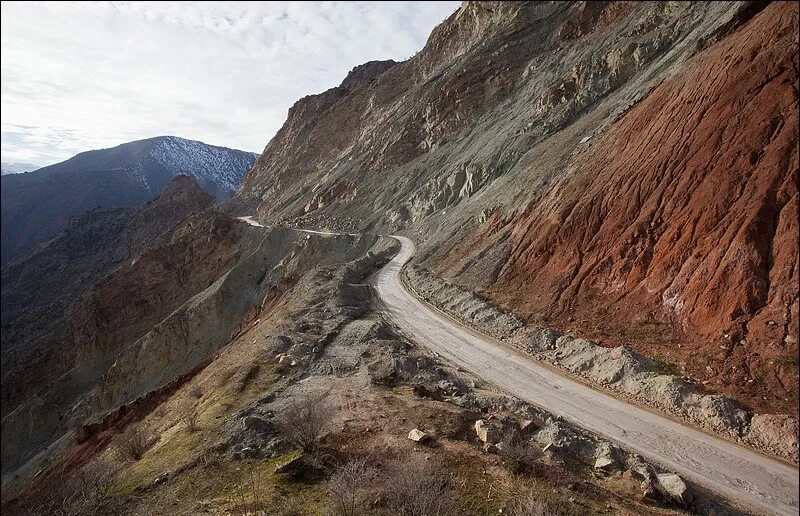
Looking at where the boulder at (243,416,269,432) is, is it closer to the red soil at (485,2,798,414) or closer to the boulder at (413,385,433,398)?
the boulder at (413,385,433,398)

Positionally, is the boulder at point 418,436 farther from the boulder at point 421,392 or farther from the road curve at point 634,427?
the road curve at point 634,427

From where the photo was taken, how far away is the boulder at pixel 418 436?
1270cm

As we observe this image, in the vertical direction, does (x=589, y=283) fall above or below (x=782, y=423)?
above

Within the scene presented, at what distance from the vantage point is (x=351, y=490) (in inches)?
388

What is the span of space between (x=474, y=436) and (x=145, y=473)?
945cm

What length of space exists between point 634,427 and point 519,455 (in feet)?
18.3

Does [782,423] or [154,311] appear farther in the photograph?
[154,311]

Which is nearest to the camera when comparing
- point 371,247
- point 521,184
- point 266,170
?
point 521,184

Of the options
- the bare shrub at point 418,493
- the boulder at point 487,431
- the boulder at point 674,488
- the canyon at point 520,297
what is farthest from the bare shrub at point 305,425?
the boulder at point 674,488

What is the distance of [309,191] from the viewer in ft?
235

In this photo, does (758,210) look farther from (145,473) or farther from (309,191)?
(309,191)

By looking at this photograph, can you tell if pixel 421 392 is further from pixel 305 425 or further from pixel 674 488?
pixel 674 488

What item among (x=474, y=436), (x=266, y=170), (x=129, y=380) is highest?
(x=266, y=170)

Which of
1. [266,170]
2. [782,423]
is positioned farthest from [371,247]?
[266,170]
